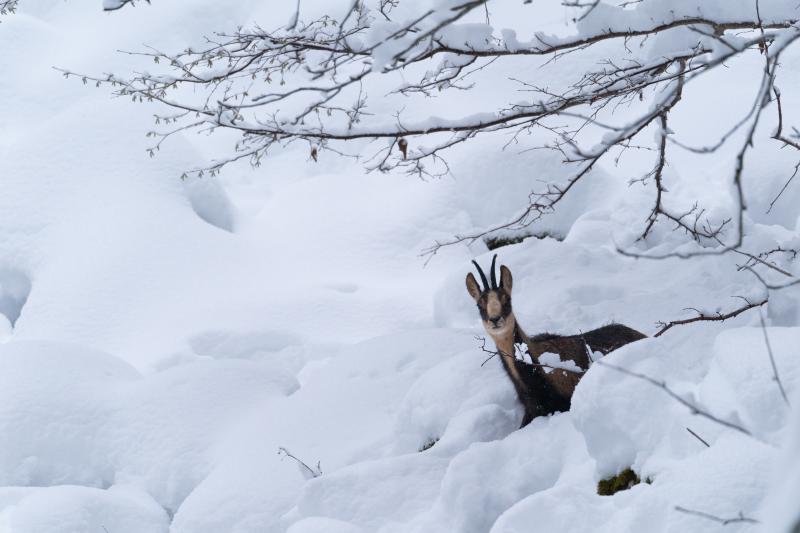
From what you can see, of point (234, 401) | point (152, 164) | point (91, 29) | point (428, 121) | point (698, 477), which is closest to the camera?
point (698, 477)

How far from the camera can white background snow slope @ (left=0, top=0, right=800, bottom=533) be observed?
257 centimetres

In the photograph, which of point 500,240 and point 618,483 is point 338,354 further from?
point 618,483

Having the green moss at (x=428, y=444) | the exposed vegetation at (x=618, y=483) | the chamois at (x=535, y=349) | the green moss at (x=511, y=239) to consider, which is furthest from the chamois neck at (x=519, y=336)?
the green moss at (x=511, y=239)

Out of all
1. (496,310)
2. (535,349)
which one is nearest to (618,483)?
(496,310)

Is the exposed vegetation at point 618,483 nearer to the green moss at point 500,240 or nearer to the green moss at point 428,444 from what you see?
the green moss at point 428,444

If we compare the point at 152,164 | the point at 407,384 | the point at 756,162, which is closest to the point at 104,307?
the point at 152,164

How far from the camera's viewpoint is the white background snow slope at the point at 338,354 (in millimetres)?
2570

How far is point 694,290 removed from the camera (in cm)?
608

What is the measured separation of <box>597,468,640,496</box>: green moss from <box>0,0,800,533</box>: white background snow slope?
53mm

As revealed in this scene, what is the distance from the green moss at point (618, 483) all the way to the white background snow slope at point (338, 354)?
53mm

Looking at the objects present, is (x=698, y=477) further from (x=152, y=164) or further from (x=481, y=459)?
(x=152, y=164)

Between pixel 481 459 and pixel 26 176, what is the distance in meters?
9.16

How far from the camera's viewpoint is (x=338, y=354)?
6.65 metres

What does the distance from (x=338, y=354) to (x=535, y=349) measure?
2556 millimetres
